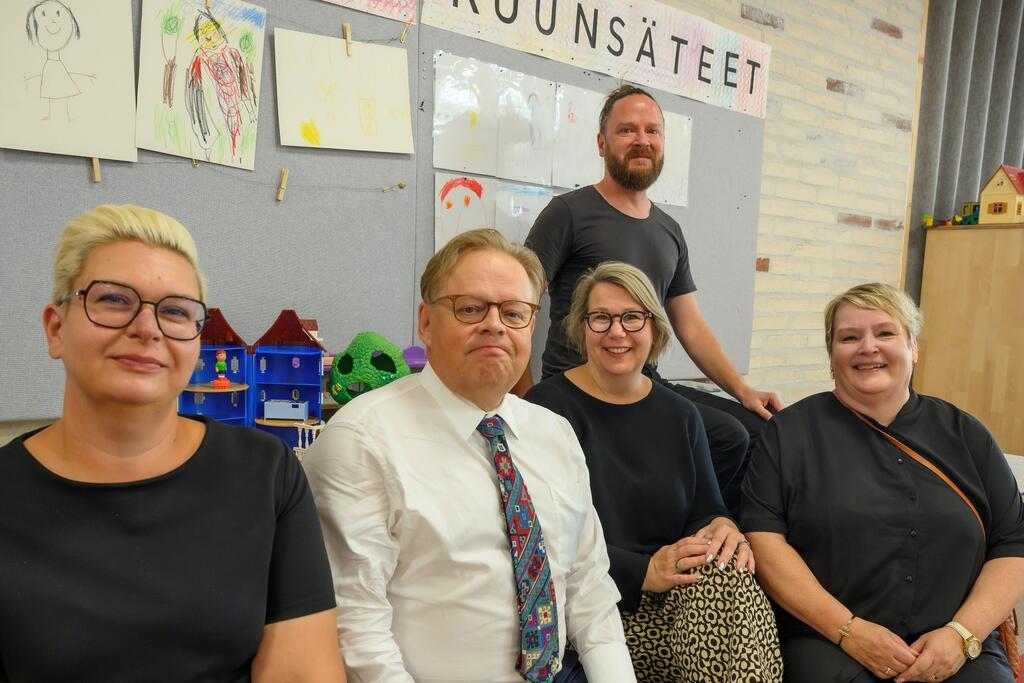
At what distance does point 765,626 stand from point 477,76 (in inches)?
74.5

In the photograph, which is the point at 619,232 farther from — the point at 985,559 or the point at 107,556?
the point at 107,556

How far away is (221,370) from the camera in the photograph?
1.91 m

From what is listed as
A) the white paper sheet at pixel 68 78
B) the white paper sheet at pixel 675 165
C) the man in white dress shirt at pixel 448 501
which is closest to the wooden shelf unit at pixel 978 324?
the white paper sheet at pixel 675 165

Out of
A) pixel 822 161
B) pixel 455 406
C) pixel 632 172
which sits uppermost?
pixel 822 161

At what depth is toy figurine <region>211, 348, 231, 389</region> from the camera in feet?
6.14

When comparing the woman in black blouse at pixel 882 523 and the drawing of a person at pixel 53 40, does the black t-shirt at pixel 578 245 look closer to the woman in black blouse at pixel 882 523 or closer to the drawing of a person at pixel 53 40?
the woman in black blouse at pixel 882 523

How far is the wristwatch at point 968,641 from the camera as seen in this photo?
1.58 m

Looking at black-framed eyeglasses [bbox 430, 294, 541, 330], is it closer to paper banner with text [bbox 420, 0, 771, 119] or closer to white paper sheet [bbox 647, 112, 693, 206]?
paper banner with text [bbox 420, 0, 771, 119]

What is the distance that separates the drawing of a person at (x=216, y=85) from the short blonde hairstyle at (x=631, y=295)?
1011mm

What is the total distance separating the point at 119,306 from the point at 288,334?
3.40ft

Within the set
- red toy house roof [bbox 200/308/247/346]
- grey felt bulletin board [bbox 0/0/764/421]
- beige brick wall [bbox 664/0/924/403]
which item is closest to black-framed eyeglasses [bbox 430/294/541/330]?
red toy house roof [bbox 200/308/247/346]

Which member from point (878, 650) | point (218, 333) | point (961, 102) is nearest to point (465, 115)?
point (218, 333)

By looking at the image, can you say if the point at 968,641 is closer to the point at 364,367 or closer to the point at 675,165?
the point at 364,367

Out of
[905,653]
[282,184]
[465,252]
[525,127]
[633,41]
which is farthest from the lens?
[633,41]
